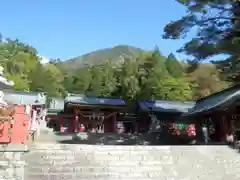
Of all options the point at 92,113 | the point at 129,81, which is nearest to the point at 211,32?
the point at 92,113

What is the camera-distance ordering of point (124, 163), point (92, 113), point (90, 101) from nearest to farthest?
point (124, 163) → point (92, 113) → point (90, 101)

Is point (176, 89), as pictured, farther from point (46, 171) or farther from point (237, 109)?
point (46, 171)

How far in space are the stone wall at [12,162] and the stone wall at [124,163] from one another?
0.17 m

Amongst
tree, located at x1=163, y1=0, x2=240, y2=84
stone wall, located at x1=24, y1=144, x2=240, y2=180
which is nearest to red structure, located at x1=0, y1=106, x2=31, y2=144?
stone wall, located at x1=24, y1=144, x2=240, y2=180

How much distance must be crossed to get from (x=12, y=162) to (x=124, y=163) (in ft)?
9.89

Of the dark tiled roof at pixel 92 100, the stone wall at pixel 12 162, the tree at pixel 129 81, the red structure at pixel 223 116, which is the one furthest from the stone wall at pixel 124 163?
the tree at pixel 129 81

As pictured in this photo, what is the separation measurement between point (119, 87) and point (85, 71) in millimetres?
9479

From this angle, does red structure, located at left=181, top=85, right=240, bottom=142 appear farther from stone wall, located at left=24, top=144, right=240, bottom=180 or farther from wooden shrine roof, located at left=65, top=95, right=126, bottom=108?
wooden shrine roof, located at left=65, top=95, right=126, bottom=108

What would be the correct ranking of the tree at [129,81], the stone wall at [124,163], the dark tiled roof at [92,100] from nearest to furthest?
the stone wall at [124,163] < the dark tiled roof at [92,100] < the tree at [129,81]

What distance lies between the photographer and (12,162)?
6.95 metres

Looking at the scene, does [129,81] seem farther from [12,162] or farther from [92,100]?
[12,162]

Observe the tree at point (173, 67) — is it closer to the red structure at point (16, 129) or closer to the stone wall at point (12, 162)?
the red structure at point (16, 129)

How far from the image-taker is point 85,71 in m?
45.0

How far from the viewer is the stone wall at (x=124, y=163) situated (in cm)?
714
